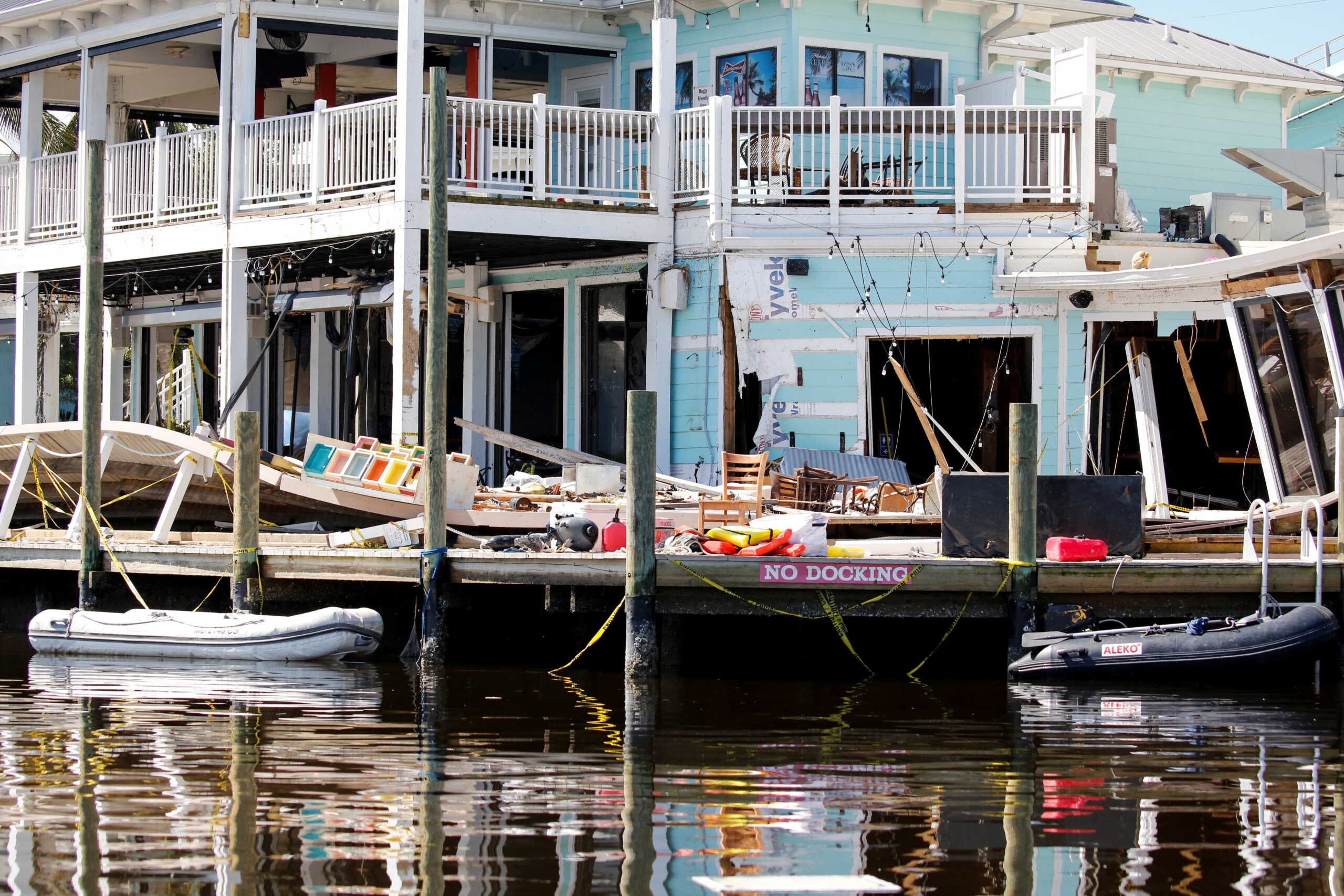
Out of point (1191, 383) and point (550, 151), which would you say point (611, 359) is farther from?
point (1191, 383)

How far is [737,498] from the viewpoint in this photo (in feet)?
50.1

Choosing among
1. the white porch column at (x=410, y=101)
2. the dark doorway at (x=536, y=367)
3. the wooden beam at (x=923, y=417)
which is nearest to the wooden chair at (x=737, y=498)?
the wooden beam at (x=923, y=417)

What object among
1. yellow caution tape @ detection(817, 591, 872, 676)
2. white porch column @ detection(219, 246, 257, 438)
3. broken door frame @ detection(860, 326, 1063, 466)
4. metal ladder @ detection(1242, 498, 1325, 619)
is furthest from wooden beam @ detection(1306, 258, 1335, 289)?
white porch column @ detection(219, 246, 257, 438)

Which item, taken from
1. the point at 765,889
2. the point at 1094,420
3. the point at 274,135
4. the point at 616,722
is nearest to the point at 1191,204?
the point at 1094,420

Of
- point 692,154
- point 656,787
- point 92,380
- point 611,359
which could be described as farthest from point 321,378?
point 656,787

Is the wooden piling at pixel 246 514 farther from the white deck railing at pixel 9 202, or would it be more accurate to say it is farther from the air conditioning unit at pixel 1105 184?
the air conditioning unit at pixel 1105 184

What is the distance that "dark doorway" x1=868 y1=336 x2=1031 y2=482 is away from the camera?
763 inches

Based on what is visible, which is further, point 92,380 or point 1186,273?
point 1186,273

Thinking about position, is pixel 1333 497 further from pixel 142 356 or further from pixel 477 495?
pixel 142 356

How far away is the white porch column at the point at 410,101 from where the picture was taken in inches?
667

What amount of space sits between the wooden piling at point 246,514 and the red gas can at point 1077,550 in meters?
6.92

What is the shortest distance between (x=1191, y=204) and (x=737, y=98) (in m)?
6.56

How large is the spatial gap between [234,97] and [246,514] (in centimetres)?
721

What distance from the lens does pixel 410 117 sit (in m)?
17.0
